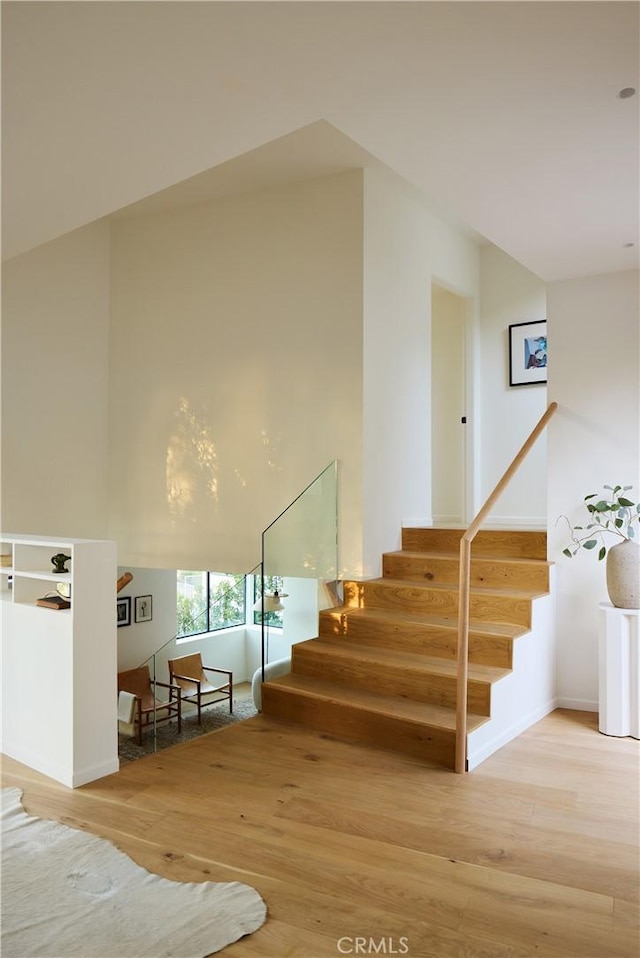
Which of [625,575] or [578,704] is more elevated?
[625,575]

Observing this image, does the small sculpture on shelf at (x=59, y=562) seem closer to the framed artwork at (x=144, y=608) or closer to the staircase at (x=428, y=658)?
the staircase at (x=428, y=658)

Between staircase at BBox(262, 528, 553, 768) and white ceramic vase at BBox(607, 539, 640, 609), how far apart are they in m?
0.45

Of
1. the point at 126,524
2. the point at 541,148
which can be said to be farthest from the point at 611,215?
the point at 126,524

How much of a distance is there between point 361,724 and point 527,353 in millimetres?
3869

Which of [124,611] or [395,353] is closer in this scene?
[395,353]

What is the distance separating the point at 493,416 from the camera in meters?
6.55

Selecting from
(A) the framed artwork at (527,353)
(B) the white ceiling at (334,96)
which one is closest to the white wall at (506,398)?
(A) the framed artwork at (527,353)

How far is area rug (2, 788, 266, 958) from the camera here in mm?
2135

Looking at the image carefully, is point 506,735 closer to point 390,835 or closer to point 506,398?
point 390,835

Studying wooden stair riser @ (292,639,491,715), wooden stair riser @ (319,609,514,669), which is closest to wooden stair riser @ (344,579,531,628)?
wooden stair riser @ (319,609,514,669)

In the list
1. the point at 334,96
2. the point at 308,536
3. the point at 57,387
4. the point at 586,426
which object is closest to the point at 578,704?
the point at 586,426

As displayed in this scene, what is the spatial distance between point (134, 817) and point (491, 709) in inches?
71.8

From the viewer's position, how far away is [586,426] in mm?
4598

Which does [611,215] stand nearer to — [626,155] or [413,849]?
[626,155]
